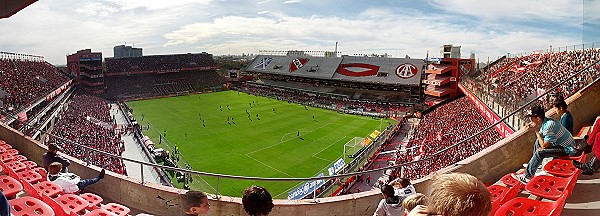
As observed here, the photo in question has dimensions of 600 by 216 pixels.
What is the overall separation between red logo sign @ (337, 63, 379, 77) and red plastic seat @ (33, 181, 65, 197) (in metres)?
52.1

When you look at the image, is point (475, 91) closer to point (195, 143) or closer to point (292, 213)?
point (195, 143)

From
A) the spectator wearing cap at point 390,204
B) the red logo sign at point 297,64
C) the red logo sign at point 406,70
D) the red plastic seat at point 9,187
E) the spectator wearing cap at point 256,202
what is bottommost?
the red plastic seat at point 9,187

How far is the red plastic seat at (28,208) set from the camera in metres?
4.15

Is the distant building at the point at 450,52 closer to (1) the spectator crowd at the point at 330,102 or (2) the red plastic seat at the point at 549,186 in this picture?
(1) the spectator crowd at the point at 330,102

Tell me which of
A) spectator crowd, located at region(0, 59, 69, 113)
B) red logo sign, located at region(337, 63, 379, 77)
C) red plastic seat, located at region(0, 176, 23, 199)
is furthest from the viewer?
red logo sign, located at region(337, 63, 379, 77)

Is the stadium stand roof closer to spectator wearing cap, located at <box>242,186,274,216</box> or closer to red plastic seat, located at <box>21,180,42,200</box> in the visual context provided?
red plastic seat, located at <box>21,180,42,200</box>

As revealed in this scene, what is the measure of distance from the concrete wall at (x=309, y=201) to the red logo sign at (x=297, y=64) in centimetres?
6032

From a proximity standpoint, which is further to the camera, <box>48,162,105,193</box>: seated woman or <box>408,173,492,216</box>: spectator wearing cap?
<box>48,162,105,193</box>: seated woman

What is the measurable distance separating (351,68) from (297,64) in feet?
42.2

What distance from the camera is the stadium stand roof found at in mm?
51513

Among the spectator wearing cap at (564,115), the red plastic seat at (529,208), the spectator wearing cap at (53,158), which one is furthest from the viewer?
the spectator wearing cap at (53,158)

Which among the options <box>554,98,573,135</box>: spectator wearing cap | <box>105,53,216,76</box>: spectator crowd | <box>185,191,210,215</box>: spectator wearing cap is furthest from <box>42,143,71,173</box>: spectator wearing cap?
<box>105,53,216,76</box>: spectator crowd

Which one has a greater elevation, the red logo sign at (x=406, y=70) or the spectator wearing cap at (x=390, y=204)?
the red logo sign at (x=406, y=70)

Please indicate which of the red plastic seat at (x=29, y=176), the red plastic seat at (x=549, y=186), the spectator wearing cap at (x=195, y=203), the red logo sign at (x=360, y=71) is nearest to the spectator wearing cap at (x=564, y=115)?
the red plastic seat at (x=549, y=186)
